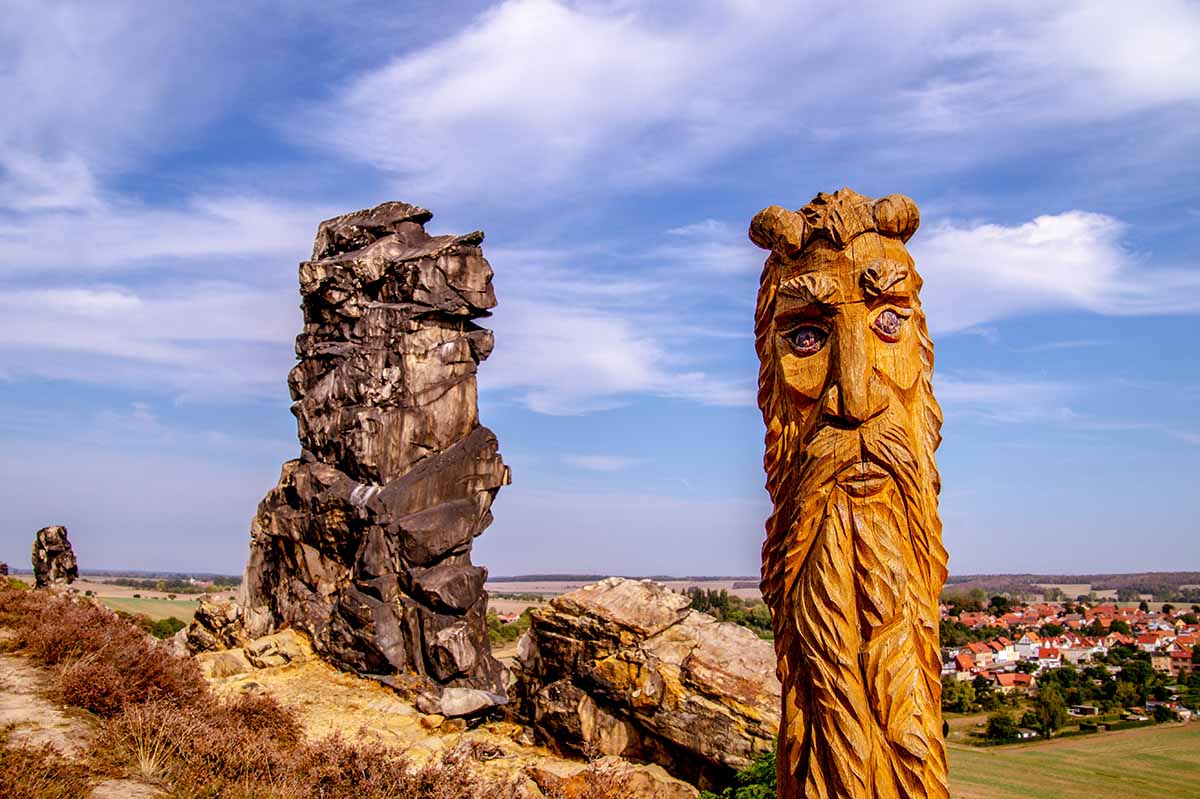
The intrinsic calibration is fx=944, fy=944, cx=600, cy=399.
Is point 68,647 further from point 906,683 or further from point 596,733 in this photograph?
point 906,683

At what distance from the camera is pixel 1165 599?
330 ft

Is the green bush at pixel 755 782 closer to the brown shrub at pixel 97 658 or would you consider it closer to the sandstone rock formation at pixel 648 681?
the sandstone rock formation at pixel 648 681

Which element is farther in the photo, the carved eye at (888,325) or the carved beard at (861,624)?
the carved eye at (888,325)

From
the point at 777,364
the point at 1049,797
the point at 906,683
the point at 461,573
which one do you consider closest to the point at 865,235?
the point at 777,364

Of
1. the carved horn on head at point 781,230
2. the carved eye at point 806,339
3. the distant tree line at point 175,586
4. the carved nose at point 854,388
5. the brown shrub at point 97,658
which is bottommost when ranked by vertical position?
the distant tree line at point 175,586

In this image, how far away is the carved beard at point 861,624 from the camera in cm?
430

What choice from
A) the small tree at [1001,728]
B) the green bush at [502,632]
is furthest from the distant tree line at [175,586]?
the small tree at [1001,728]

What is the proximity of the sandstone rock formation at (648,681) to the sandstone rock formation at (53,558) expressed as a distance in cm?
1723

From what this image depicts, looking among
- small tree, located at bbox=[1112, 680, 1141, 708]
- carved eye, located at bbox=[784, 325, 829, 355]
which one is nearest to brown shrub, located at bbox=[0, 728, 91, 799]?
carved eye, located at bbox=[784, 325, 829, 355]

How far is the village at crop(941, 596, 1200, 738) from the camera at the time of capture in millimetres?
24578

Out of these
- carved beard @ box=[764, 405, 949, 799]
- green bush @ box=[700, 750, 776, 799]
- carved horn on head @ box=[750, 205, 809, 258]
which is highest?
carved horn on head @ box=[750, 205, 809, 258]

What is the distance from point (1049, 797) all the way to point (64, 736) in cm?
1316

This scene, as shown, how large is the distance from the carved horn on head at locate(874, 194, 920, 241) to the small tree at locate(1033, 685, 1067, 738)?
68.2ft

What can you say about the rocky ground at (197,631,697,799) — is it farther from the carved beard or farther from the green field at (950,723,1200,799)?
the carved beard
